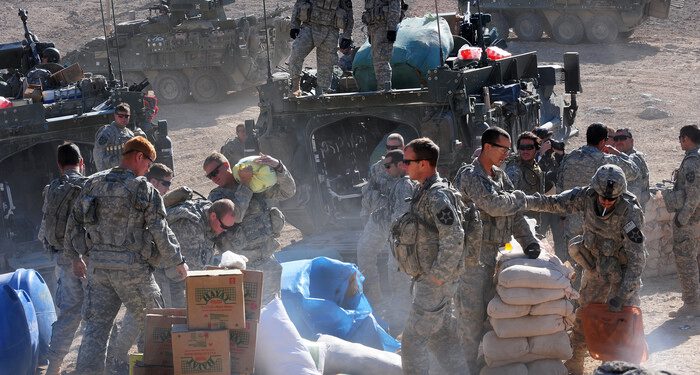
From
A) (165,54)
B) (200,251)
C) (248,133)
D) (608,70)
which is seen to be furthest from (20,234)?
(608,70)

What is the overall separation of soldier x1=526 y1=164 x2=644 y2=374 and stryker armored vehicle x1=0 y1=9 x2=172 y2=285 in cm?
547

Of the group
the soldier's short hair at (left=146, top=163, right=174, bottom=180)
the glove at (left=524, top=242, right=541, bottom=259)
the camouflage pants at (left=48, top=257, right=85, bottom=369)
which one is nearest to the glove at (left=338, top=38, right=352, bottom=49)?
the soldier's short hair at (left=146, top=163, right=174, bottom=180)

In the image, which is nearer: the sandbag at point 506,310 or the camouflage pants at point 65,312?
the sandbag at point 506,310

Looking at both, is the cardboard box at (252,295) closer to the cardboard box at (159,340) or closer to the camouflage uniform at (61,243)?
the cardboard box at (159,340)

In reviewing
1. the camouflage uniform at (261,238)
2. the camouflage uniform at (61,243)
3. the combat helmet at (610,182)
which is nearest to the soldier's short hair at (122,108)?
the camouflage uniform at (61,243)

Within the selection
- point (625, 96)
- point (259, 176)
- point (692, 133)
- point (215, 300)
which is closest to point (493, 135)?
point (259, 176)

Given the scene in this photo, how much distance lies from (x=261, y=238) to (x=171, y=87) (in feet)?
47.9

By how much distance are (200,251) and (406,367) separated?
2.01 metres

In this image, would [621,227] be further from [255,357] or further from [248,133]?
[248,133]

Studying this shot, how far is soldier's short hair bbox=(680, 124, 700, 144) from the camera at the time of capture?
9.16 metres

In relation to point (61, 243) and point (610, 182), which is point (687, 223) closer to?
point (610, 182)

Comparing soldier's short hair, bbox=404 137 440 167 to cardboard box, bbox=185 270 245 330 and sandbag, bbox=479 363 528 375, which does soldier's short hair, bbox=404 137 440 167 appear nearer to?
cardboard box, bbox=185 270 245 330

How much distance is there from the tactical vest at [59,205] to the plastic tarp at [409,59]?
4.59m

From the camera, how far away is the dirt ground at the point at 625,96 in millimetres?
9766
